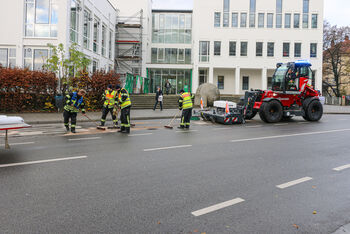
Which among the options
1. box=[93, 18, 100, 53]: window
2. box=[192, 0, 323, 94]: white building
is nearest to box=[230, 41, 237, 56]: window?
box=[192, 0, 323, 94]: white building

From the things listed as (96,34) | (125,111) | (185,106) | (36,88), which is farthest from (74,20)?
(125,111)

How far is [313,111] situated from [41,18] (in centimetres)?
2017

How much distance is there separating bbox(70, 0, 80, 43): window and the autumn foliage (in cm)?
586

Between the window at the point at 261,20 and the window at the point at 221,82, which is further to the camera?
the window at the point at 221,82

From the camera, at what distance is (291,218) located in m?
3.72

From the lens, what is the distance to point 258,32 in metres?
38.9

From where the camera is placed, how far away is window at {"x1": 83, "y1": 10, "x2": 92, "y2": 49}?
2744 cm

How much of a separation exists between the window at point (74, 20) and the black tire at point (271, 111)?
16.7m

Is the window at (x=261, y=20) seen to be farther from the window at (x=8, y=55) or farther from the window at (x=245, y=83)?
the window at (x=8, y=55)

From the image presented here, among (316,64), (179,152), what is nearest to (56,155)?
(179,152)

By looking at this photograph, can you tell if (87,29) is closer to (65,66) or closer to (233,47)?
(65,66)

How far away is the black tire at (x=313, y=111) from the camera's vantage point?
16328 millimetres

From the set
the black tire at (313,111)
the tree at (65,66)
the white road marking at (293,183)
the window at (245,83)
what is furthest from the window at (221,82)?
the white road marking at (293,183)

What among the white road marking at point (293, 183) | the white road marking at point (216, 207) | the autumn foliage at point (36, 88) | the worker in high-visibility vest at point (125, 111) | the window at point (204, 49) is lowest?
the white road marking at point (216, 207)
